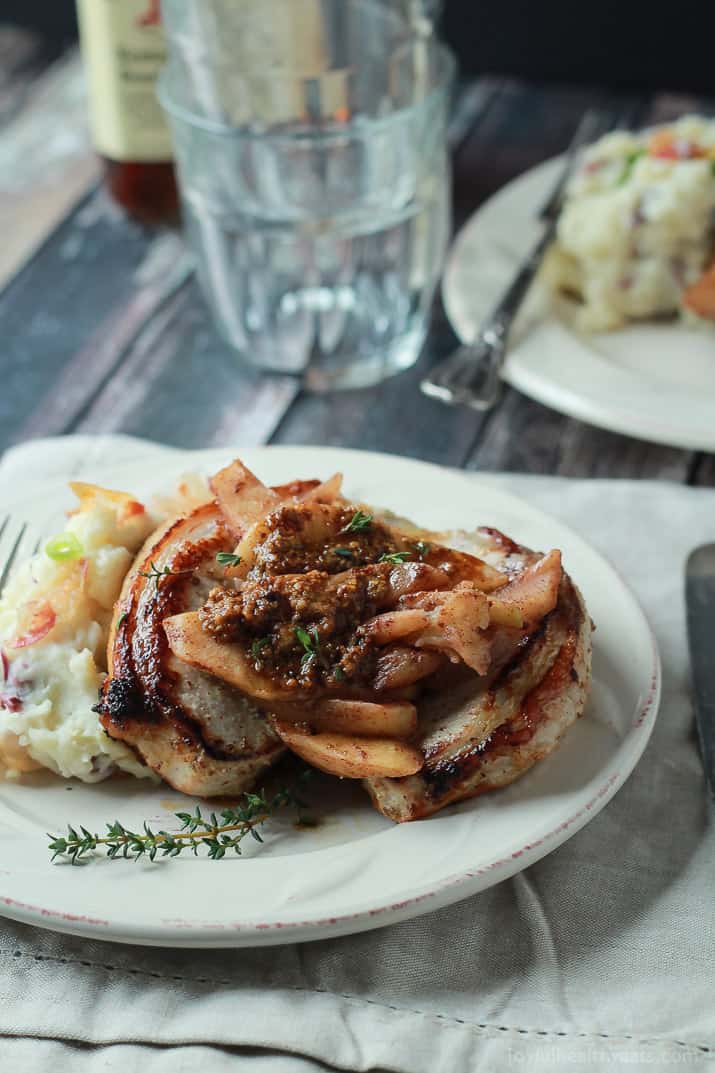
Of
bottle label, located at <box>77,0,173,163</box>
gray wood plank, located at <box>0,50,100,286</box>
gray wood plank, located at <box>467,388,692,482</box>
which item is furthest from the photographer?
gray wood plank, located at <box>0,50,100,286</box>

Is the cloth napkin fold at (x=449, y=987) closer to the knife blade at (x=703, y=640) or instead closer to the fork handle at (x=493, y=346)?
the knife blade at (x=703, y=640)

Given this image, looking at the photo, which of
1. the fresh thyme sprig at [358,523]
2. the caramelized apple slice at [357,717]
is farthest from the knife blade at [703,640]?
the fresh thyme sprig at [358,523]

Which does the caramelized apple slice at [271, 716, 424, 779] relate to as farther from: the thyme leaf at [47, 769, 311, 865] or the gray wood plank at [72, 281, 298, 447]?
the gray wood plank at [72, 281, 298, 447]

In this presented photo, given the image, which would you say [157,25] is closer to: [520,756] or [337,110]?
[337,110]

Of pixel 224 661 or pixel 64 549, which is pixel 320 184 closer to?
pixel 64 549

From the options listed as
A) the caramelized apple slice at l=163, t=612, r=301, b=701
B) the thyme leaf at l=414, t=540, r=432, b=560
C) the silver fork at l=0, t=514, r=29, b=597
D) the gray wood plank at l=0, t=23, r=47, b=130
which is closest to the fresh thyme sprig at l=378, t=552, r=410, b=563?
the thyme leaf at l=414, t=540, r=432, b=560

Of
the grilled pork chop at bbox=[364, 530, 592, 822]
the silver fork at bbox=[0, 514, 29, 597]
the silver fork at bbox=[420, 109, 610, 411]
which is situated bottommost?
the silver fork at bbox=[420, 109, 610, 411]

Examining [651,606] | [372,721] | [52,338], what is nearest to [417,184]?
[52,338]
